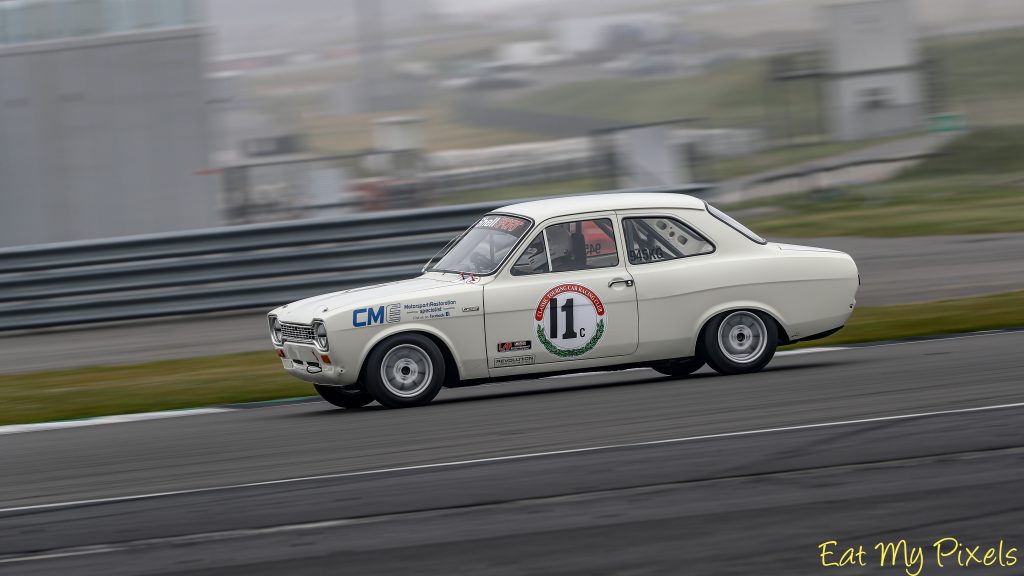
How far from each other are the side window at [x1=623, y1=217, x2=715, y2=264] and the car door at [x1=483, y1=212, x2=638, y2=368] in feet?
0.71

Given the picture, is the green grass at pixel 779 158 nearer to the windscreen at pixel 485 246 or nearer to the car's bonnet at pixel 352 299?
the windscreen at pixel 485 246

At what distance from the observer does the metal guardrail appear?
50.9 feet

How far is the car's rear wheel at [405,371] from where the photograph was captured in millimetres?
8727

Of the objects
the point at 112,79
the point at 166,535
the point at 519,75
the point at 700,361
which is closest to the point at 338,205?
the point at 112,79

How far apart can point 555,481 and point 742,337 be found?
3.34m

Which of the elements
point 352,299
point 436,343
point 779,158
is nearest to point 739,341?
point 436,343

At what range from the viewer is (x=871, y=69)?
31.5 meters

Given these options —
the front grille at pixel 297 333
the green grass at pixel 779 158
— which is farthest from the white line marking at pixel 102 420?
the green grass at pixel 779 158

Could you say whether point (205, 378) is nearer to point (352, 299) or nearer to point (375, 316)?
point (352, 299)

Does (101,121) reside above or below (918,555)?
above

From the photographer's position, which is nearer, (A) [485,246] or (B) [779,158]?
(A) [485,246]

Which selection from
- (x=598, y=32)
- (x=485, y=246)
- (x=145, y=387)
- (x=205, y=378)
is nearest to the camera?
(x=485, y=246)

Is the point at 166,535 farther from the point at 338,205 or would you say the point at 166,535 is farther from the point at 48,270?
the point at 338,205

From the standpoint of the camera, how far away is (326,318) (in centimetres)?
866
